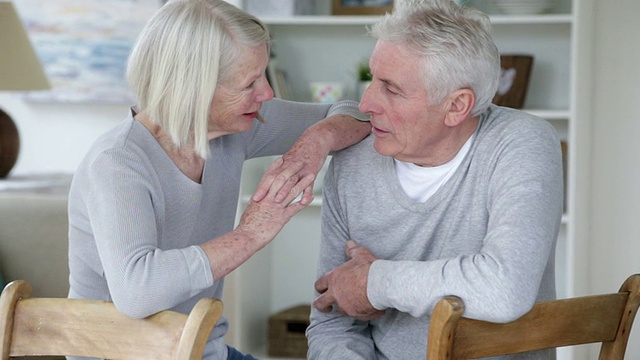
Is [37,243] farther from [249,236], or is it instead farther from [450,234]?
[450,234]

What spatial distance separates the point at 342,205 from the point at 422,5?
0.43 metres

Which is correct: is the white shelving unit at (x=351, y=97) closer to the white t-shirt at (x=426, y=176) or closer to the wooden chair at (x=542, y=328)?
the white t-shirt at (x=426, y=176)

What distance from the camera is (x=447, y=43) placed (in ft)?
5.43

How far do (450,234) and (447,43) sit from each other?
346 mm

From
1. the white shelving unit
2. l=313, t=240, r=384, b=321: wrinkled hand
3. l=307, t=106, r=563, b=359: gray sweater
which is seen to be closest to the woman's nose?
l=307, t=106, r=563, b=359: gray sweater

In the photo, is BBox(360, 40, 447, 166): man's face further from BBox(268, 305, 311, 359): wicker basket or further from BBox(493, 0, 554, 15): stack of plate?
BBox(268, 305, 311, 359): wicker basket

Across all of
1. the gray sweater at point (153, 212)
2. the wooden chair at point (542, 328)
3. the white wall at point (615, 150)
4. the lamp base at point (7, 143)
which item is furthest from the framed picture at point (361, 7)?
the wooden chair at point (542, 328)

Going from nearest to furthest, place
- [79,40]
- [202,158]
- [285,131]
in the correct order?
[202,158] < [285,131] < [79,40]

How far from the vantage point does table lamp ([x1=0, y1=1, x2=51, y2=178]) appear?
11.3ft

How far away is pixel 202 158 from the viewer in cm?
179

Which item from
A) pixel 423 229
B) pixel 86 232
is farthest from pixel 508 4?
pixel 86 232

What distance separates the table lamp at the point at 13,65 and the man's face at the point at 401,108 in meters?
2.10

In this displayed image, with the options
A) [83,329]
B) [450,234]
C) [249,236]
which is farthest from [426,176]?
[83,329]

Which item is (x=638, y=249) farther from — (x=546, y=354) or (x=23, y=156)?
(x=23, y=156)
